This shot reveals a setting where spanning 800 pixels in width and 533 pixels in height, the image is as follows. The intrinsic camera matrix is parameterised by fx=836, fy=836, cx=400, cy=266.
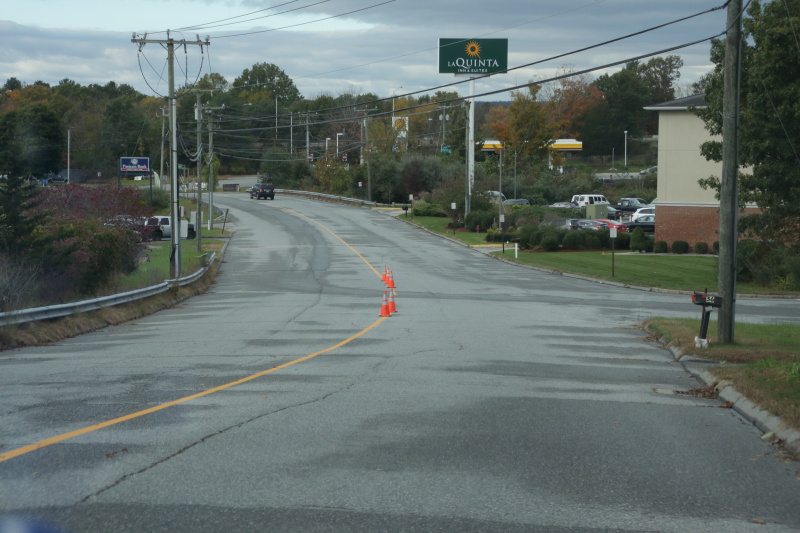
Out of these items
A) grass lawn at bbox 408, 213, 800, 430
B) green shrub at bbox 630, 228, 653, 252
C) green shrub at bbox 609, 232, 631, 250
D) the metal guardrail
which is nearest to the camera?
grass lawn at bbox 408, 213, 800, 430

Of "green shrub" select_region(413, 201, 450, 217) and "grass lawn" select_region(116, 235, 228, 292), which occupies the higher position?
"green shrub" select_region(413, 201, 450, 217)

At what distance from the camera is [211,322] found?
69.2 ft

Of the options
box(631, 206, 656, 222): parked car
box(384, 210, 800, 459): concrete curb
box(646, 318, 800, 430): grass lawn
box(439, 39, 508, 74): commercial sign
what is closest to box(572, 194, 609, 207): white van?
box(439, 39, 508, 74): commercial sign

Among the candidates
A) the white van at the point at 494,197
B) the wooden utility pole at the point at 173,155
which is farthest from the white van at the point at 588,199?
the wooden utility pole at the point at 173,155

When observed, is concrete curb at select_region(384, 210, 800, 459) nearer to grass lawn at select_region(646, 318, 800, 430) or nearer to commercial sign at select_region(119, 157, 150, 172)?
grass lawn at select_region(646, 318, 800, 430)

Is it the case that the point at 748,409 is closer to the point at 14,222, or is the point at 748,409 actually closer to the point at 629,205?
the point at 14,222

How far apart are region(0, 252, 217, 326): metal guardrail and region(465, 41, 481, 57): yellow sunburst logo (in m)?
48.5

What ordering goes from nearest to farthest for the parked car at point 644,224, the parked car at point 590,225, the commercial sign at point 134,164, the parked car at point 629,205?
the parked car at point 590,225 → the parked car at point 644,224 → the commercial sign at point 134,164 → the parked car at point 629,205

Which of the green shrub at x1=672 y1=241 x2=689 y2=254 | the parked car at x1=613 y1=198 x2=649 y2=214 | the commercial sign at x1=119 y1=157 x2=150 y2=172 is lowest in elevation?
the green shrub at x1=672 y1=241 x2=689 y2=254

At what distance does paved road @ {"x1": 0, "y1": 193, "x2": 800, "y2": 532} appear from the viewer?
6.07m

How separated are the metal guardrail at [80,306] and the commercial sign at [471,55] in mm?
47631

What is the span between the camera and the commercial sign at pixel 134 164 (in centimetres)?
6519

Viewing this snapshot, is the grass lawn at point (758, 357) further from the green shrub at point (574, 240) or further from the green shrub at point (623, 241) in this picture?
the green shrub at point (574, 240)

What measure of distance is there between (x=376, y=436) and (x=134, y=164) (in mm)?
62649
